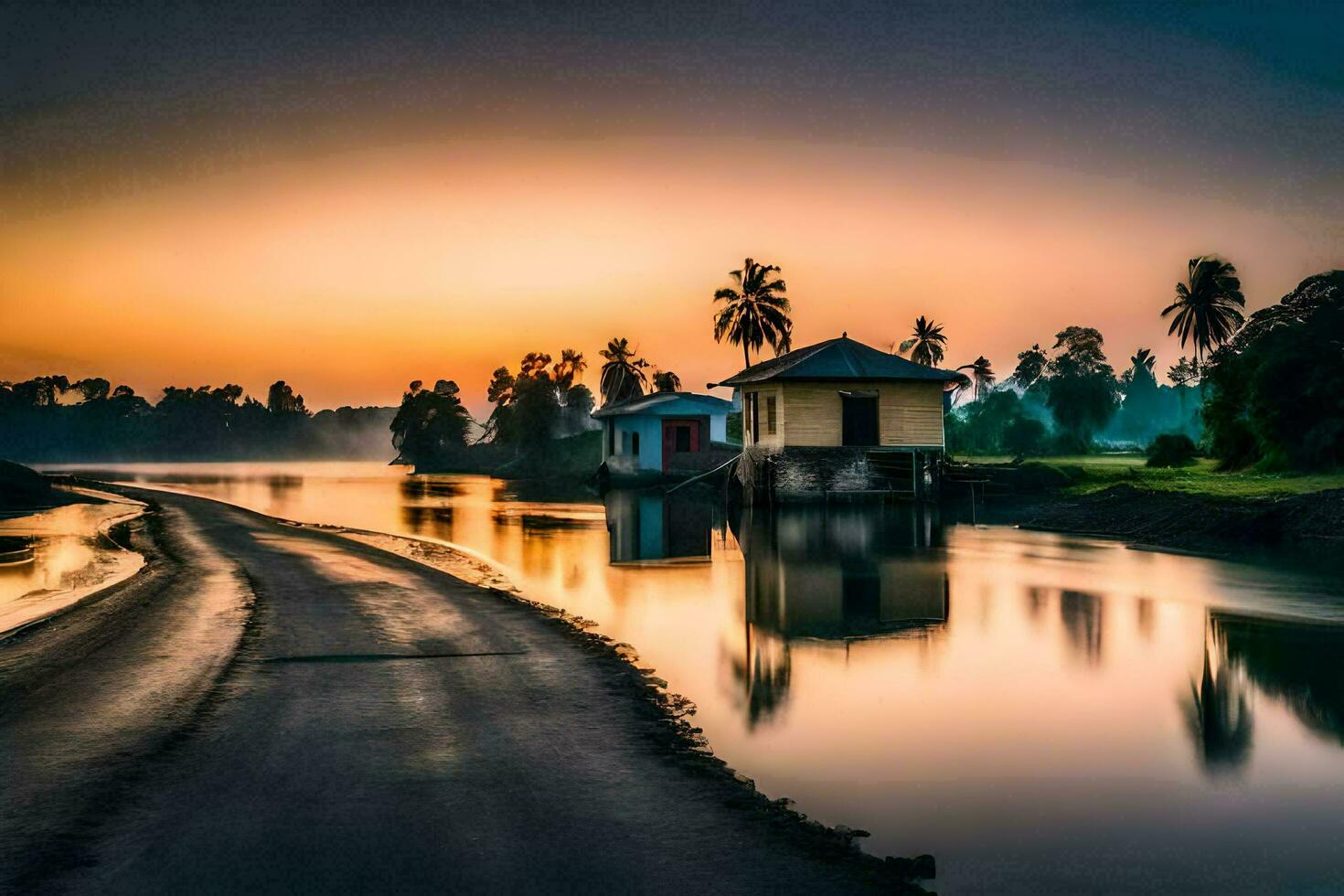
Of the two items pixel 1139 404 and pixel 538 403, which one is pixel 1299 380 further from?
pixel 1139 404

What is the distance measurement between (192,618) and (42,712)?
18.6ft

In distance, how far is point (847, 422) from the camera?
1721 inches

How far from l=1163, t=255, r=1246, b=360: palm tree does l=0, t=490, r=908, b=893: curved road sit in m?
75.8

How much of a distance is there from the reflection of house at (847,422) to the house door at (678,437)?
17608 millimetres

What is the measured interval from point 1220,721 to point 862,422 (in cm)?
3404

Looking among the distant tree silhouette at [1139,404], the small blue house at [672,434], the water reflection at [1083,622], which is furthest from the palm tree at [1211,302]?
the distant tree silhouette at [1139,404]

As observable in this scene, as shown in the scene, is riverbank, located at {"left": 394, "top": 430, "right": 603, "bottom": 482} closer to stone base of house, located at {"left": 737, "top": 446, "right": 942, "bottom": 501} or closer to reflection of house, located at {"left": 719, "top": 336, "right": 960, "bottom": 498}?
stone base of house, located at {"left": 737, "top": 446, "right": 942, "bottom": 501}

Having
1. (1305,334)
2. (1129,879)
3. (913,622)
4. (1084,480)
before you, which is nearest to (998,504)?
(1084,480)

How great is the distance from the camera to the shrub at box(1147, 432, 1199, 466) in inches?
2248

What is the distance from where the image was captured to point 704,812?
7023mm

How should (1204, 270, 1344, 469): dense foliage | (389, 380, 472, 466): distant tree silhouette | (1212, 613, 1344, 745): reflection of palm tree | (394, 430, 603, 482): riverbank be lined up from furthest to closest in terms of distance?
(389, 380, 472, 466): distant tree silhouette < (394, 430, 603, 482): riverbank < (1204, 270, 1344, 469): dense foliage < (1212, 613, 1344, 745): reflection of palm tree

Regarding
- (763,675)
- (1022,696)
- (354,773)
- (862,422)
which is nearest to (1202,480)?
(862,422)

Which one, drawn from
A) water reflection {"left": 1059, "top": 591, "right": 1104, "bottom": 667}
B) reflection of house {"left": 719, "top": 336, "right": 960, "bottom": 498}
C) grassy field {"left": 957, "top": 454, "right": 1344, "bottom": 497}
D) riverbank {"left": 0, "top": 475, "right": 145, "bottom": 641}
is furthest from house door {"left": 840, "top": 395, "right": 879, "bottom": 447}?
riverbank {"left": 0, "top": 475, "right": 145, "bottom": 641}

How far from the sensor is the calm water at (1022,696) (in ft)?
23.2
